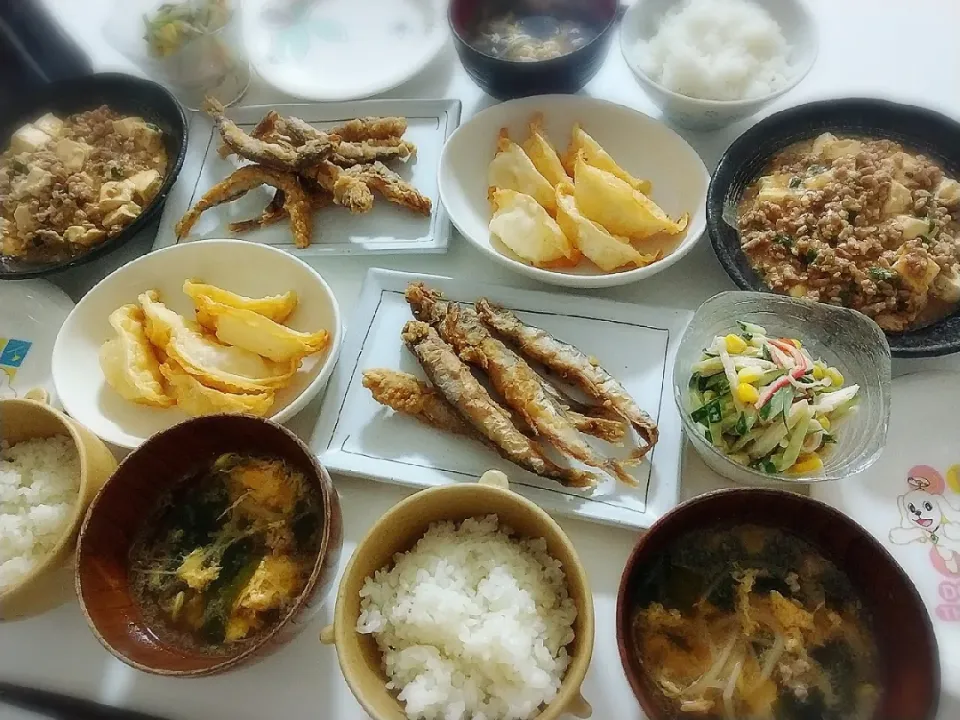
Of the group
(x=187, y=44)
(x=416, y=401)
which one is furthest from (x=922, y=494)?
(x=187, y=44)

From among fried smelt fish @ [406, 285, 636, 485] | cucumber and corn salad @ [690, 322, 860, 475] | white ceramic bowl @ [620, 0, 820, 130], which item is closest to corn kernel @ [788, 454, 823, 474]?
cucumber and corn salad @ [690, 322, 860, 475]

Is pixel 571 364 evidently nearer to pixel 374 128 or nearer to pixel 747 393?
pixel 747 393

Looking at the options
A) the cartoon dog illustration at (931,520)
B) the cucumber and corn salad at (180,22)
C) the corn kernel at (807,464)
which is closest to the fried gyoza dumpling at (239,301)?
the cucumber and corn salad at (180,22)

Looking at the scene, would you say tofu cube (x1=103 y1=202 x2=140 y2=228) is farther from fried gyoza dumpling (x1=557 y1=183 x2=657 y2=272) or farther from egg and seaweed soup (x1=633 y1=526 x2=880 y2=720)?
egg and seaweed soup (x1=633 y1=526 x2=880 y2=720)

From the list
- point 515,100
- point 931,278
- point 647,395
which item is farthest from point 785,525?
point 515,100

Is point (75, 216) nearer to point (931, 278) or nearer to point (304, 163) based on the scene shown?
point (304, 163)
